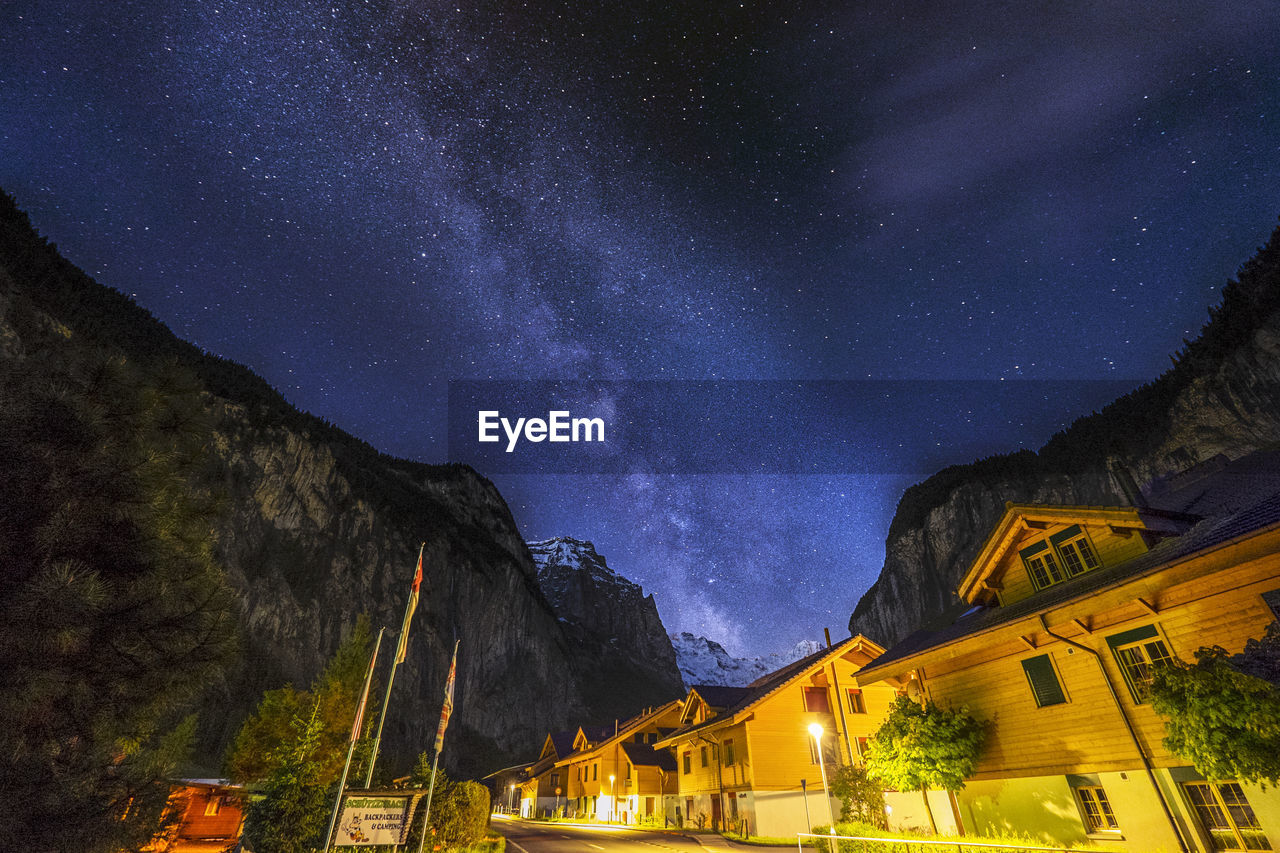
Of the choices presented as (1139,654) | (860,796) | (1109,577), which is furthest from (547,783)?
(1109,577)

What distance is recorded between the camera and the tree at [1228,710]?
37.1ft

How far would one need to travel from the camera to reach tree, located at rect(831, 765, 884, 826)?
24.2 metres

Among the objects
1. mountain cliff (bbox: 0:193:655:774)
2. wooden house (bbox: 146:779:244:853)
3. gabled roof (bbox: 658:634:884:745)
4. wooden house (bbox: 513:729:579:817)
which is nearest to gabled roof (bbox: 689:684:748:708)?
gabled roof (bbox: 658:634:884:745)

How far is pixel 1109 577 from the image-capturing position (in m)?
16.2

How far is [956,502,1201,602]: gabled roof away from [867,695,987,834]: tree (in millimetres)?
4845

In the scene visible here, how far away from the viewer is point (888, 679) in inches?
894

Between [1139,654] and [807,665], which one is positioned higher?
[807,665]

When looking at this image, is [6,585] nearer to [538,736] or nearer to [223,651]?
[223,651]

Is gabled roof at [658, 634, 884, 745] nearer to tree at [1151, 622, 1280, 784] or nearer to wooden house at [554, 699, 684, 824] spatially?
wooden house at [554, 699, 684, 824]

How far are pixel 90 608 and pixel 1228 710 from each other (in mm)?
19715

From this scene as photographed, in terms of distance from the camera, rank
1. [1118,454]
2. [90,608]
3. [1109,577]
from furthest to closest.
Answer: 1. [1118,454]
2. [1109,577]
3. [90,608]

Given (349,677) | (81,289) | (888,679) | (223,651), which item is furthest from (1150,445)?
(81,289)

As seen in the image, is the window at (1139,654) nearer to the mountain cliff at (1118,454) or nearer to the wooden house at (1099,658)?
the wooden house at (1099,658)

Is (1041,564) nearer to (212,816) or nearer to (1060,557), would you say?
(1060,557)
